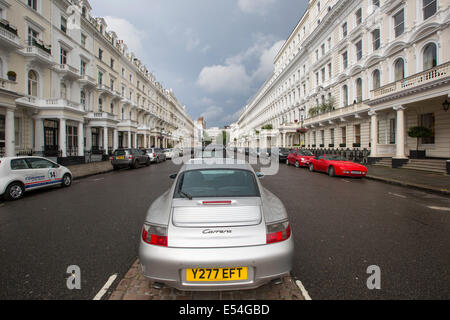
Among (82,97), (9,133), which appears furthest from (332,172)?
(82,97)

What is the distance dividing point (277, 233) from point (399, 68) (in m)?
22.1

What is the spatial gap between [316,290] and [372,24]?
25.3 m

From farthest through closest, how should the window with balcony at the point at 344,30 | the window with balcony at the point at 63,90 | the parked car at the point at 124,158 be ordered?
the window with balcony at the point at 344,30 → the window with balcony at the point at 63,90 → the parked car at the point at 124,158

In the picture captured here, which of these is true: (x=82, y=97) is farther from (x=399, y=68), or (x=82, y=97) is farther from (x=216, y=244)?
(x=399, y=68)

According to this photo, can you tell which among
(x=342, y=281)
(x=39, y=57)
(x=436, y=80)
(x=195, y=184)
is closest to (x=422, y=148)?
(x=436, y=80)

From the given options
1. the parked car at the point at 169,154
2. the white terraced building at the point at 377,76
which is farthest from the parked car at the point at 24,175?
the parked car at the point at 169,154

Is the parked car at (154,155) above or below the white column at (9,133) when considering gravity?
below

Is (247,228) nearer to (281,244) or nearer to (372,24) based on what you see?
(281,244)

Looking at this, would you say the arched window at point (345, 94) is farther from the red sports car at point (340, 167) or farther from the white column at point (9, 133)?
the white column at point (9, 133)

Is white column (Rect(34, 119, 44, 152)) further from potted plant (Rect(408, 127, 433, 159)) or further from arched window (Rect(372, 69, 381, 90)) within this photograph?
arched window (Rect(372, 69, 381, 90))

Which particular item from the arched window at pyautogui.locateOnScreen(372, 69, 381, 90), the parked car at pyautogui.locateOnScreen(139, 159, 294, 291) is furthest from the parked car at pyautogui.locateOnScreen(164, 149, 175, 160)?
the parked car at pyautogui.locateOnScreen(139, 159, 294, 291)

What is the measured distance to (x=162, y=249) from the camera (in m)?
2.07

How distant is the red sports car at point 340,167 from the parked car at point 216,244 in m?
10.5

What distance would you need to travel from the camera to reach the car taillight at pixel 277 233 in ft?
7.15
